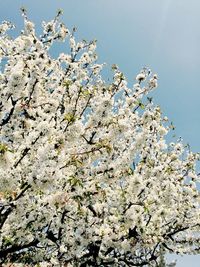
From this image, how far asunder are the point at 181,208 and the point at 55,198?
711 cm

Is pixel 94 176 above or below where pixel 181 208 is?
below

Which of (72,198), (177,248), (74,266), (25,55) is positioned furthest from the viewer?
(177,248)

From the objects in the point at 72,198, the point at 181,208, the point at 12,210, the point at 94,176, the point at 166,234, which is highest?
the point at 181,208

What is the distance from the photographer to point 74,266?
13.3 metres

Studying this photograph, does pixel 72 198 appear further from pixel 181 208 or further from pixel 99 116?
pixel 181 208

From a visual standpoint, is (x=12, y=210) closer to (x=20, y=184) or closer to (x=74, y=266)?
(x=20, y=184)

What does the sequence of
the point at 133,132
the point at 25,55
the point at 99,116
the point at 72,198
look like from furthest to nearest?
the point at 133,132
the point at 25,55
the point at 72,198
the point at 99,116

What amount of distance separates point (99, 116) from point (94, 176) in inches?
74.9

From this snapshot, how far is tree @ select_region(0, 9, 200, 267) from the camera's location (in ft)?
30.5

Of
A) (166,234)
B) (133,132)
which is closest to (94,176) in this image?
(133,132)

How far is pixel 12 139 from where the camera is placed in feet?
37.4

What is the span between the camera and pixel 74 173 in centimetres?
1061

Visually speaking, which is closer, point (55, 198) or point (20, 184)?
point (20, 184)

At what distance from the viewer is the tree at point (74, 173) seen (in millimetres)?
9281
